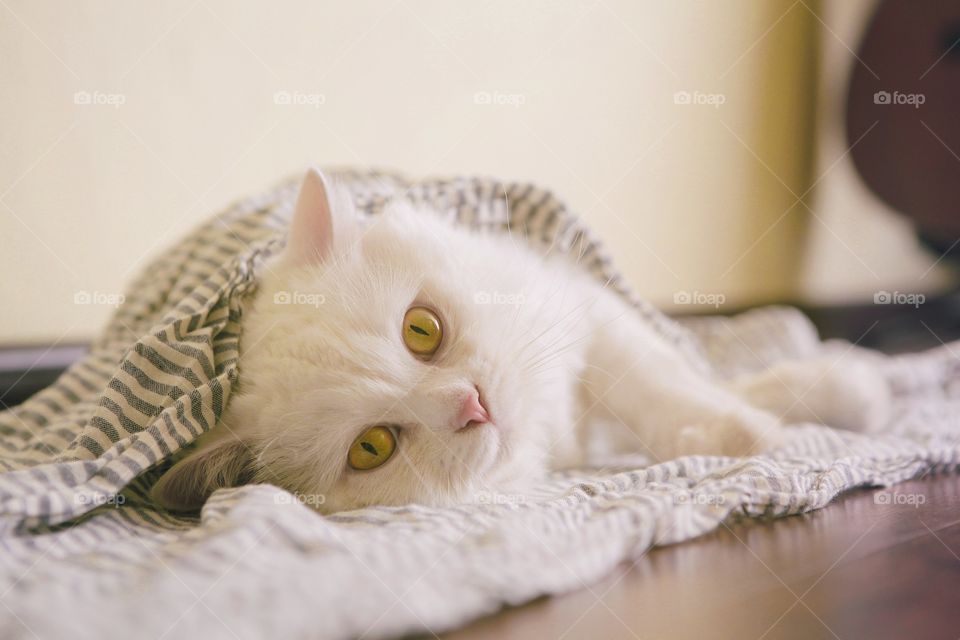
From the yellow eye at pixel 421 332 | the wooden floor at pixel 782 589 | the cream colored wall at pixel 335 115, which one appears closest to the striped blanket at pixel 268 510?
the wooden floor at pixel 782 589

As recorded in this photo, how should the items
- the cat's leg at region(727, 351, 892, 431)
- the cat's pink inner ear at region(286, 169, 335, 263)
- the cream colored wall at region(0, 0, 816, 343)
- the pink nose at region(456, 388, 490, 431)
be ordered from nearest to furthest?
1. the pink nose at region(456, 388, 490, 431)
2. the cat's pink inner ear at region(286, 169, 335, 263)
3. the cat's leg at region(727, 351, 892, 431)
4. the cream colored wall at region(0, 0, 816, 343)

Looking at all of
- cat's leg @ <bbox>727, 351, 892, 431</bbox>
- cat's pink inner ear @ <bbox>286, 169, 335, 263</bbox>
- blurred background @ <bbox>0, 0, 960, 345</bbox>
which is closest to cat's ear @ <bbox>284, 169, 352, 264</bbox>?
cat's pink inner ear @ <bbox>286, 169, 335, 263</bbox>

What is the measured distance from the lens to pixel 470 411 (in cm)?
105

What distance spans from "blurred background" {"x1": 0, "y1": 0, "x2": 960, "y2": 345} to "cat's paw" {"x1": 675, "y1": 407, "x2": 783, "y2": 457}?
53.6 inches

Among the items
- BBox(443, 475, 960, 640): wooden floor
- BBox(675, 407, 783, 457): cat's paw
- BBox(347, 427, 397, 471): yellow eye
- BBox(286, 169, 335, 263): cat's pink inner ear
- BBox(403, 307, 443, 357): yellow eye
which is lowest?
BBox(443, 475, 960, 640): wooden floor

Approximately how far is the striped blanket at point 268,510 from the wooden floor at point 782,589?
3 centimetres

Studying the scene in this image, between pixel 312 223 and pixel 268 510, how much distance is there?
58cm

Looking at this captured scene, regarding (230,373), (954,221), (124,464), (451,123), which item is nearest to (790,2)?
(954,221)

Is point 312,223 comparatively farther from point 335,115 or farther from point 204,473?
point 335,115

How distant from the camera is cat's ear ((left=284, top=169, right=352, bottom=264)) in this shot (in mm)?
1232

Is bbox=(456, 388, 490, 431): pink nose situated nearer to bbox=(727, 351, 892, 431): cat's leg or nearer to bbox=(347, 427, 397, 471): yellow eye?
bbox=(347, 427, 397, 471): yellow eye

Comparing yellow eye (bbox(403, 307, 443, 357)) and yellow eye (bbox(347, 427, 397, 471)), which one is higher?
yellow eye (bbox(403, 307, 443, 357))

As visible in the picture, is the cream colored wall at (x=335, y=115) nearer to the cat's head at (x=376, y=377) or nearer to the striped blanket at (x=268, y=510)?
the striped blanket at (x=268, y=510)

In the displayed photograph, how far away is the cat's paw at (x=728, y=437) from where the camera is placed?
50.0 inches
